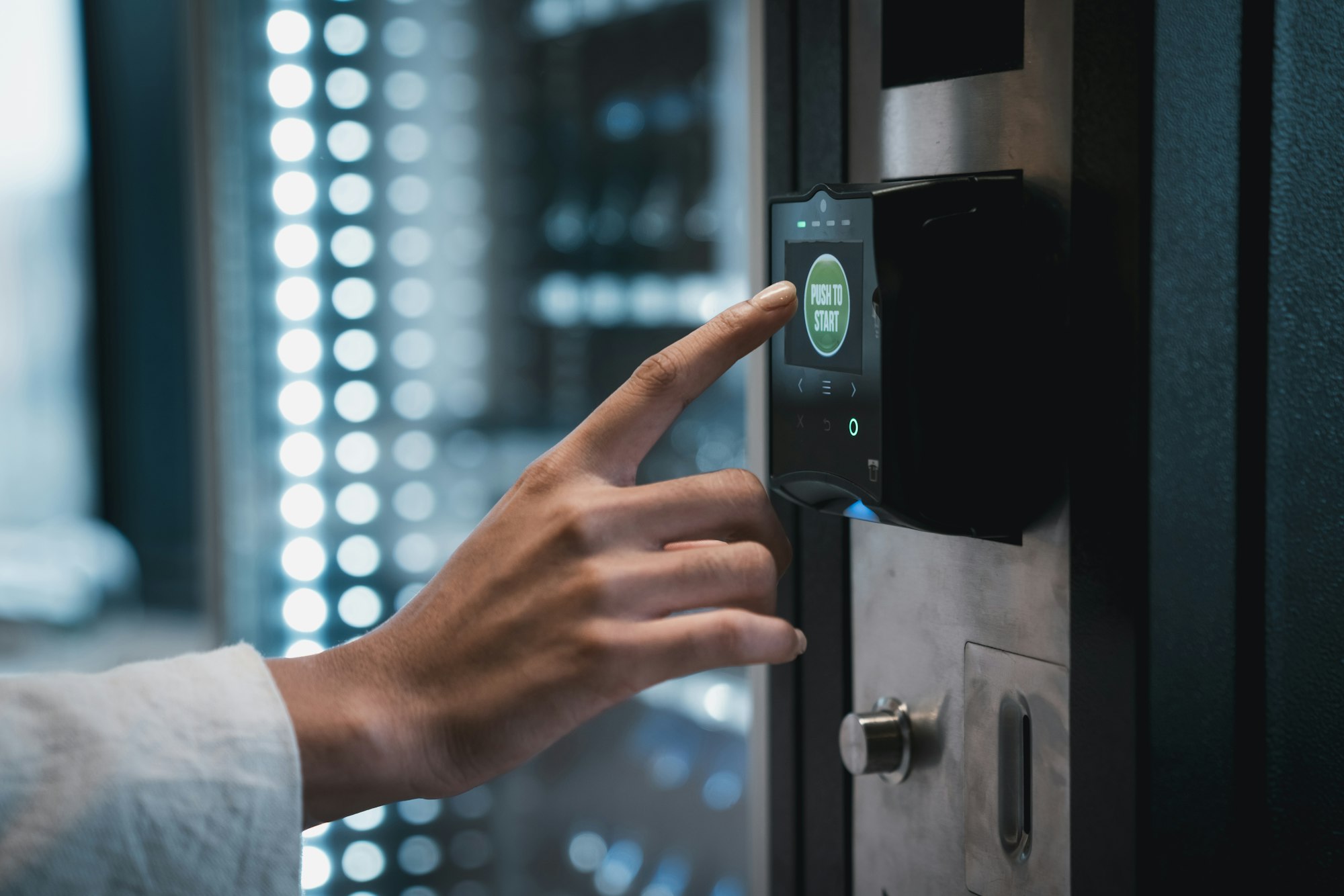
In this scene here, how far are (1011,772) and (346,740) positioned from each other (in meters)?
0.33

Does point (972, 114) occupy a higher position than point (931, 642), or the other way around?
point (972, 114)

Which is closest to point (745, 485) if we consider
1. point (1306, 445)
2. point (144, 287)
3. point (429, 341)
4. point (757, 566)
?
point (757, 566)

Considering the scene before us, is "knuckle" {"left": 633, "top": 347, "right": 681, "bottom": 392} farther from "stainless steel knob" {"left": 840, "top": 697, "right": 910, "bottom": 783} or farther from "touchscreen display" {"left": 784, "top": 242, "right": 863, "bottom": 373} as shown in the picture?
"stainless steel knob" {"left": 840, "top": 697, "right": 910, "bottom": 783}

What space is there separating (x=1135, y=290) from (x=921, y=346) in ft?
0.31

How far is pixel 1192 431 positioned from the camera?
0.52 metres

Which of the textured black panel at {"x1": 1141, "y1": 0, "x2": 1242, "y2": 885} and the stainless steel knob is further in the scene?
the stainless steel knob

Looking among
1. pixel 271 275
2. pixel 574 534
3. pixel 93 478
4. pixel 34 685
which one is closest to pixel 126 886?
pixel 34 685

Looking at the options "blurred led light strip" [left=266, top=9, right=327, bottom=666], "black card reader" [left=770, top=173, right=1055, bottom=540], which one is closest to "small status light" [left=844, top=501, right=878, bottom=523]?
"black card reader" [left=770, top=173, right=1055, bottom=540]

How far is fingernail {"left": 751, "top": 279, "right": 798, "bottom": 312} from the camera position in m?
0.58

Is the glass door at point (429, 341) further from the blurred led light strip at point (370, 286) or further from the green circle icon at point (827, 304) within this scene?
the green circle icon at point (827, 304)

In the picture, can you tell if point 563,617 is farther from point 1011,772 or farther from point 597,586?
point 1011,772

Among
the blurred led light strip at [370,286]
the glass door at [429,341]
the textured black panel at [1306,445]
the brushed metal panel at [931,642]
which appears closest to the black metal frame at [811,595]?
the brushed metal panel at [931,642]

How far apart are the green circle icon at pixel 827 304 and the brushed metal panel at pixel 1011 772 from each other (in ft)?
0.57

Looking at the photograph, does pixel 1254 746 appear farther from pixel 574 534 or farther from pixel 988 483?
pixel 574 534
